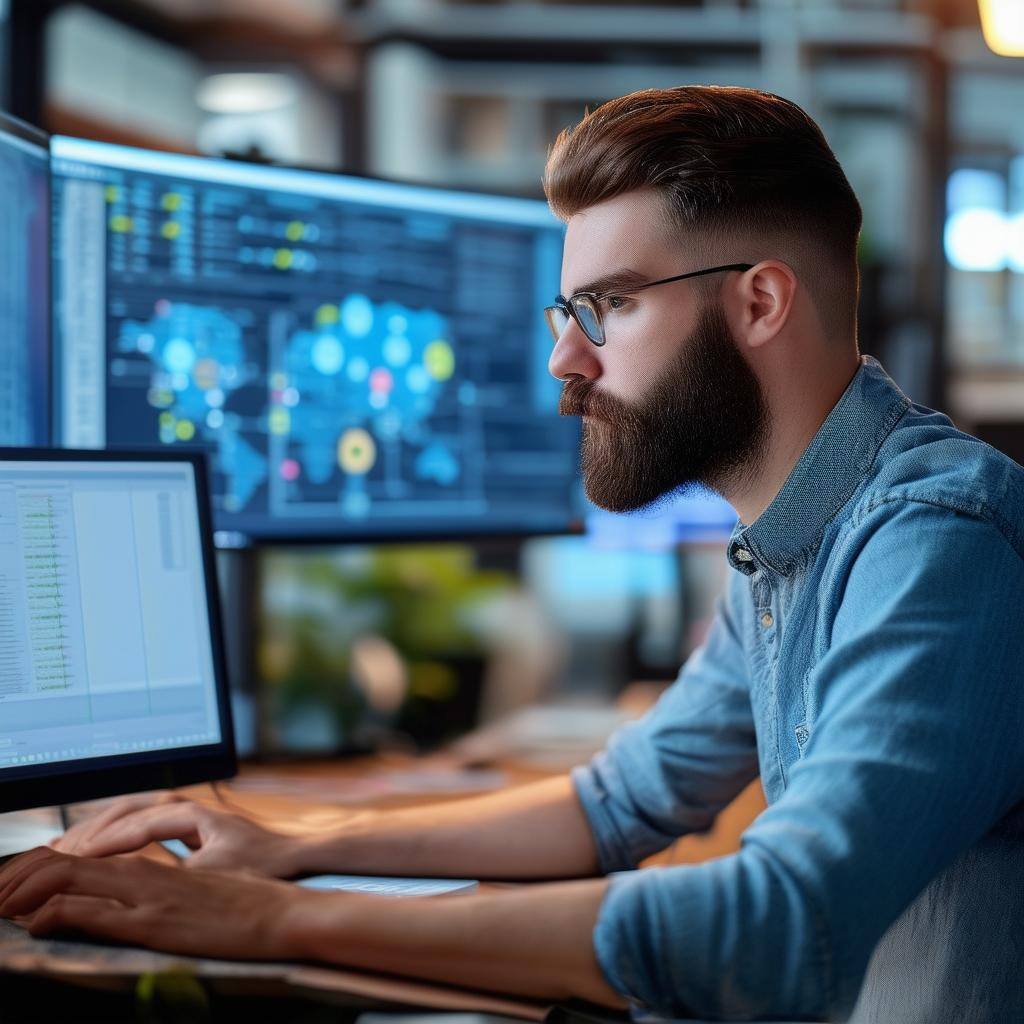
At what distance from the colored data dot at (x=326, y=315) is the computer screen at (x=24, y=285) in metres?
0.31

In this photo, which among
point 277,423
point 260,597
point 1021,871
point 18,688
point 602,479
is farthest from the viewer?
point 260,597

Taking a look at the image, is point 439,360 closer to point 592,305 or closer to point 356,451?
point 356,451

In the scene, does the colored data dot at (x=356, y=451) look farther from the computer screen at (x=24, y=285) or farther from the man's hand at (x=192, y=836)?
the man's hand at (x=192, y=836)

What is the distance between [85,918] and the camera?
794 millimetres

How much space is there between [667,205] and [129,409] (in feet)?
2.17

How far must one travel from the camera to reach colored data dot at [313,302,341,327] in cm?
147

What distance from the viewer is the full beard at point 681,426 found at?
3.30 feet

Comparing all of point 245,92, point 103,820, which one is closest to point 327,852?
point 103,820

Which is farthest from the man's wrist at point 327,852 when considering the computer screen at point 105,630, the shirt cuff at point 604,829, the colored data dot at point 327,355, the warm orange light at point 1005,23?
the warm orange light at point 1005,23

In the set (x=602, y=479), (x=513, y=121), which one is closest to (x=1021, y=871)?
(x=602, y=479)

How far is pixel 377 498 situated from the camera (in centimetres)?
152

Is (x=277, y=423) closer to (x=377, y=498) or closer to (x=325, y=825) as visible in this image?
(x=377, y=498)

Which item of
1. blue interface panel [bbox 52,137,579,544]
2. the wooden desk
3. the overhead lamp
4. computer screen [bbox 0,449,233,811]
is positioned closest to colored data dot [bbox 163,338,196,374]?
blue interface panel [bbox 52,137,579,544]

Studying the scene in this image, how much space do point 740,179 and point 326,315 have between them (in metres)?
0.63
